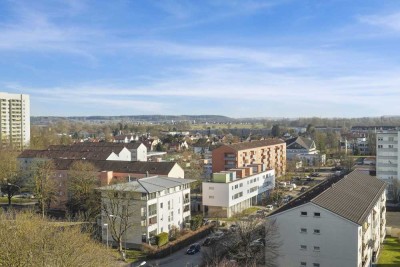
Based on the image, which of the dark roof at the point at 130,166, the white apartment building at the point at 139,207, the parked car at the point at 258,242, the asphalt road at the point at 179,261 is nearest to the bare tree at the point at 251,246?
the parked car at the point at 258,242

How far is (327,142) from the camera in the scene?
104562 mm

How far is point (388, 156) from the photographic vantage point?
52.6 m

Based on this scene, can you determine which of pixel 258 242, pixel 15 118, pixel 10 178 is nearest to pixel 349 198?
pixel 258 242

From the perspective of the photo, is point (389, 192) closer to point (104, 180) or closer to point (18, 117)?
point (104, 180)

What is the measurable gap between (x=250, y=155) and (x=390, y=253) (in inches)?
1175

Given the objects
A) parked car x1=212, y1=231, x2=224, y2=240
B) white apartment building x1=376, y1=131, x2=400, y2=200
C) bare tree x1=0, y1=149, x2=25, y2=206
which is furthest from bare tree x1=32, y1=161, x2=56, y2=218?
white apartment building x1=376, y1=131, x2=400, y2=200

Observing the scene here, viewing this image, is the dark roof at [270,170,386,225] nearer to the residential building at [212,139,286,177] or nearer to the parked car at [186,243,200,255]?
the parked car at [186,243,200,255]

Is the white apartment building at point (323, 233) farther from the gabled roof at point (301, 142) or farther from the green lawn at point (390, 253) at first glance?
the gabled roof at point (301, 142)

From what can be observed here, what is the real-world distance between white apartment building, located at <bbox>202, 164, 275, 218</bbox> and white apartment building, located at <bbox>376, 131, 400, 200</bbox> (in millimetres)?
17069

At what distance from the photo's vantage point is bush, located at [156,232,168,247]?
1209 inches

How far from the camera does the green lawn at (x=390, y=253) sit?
27.5m

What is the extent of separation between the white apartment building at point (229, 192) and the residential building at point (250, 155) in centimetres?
823

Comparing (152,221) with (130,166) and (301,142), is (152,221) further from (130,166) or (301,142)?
(301,142)

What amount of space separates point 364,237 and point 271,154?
4107 centimetres
